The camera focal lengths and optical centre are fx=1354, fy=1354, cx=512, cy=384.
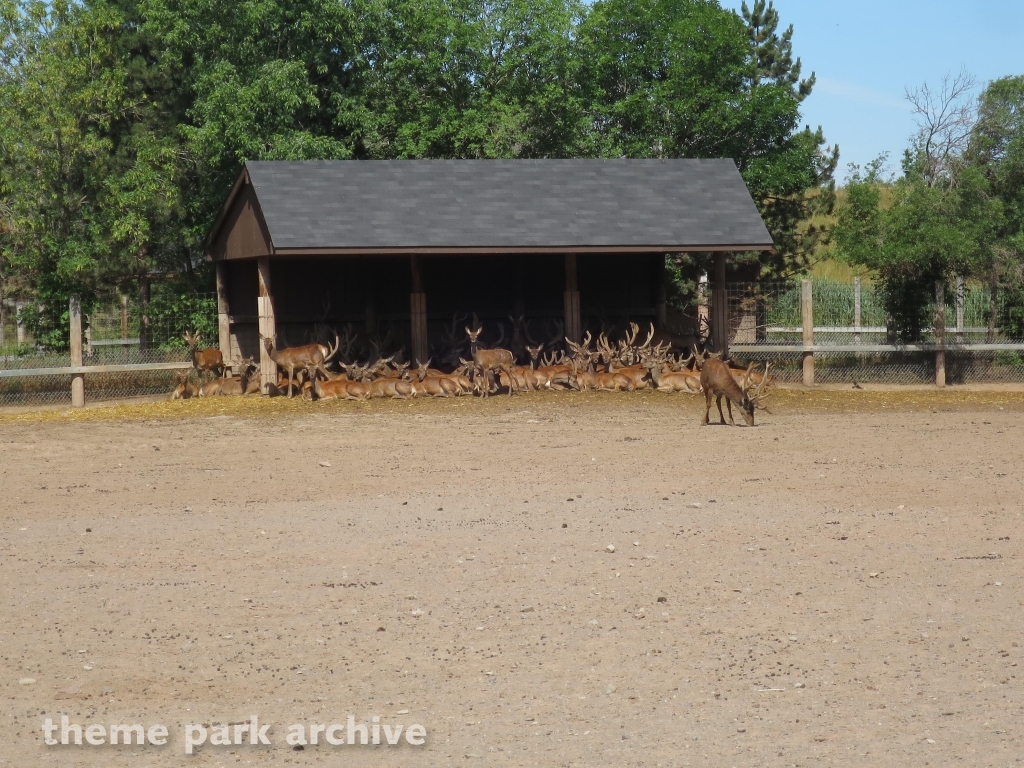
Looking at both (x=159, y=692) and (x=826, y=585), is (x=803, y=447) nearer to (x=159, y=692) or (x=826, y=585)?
(x=826, y=585)

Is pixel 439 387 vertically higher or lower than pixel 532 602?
higher

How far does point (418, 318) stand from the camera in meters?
23.7

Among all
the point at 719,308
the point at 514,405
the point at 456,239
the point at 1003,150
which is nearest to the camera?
the point at 514,405

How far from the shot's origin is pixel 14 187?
26.9 meters

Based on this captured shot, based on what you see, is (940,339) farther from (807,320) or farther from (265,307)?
(265,307)

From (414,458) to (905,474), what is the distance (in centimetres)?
540

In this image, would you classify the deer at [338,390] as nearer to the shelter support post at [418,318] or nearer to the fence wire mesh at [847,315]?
the shelter support post at [418,318]

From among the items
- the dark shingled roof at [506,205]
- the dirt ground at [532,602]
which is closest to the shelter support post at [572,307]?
the dark shingled roof at [506,205]

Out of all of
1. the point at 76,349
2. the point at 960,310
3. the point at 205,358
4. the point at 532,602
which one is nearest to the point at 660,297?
the point at 960,310

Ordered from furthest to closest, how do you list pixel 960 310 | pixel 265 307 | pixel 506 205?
pixel 960 310, pixel 506 205, pixel 265 307

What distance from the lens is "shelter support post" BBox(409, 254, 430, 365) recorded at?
23.6 metres

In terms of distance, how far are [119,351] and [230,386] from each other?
12.9ft

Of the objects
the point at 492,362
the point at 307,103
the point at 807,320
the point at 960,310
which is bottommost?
the point at 492,362

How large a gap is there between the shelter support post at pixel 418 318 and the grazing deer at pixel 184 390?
3930 millimetres
